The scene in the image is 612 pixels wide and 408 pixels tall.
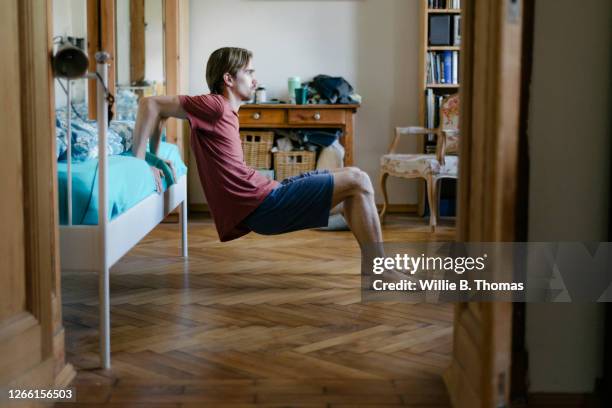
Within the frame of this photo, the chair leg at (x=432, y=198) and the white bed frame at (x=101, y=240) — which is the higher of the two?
the white bed frame at (x=101, y=240)

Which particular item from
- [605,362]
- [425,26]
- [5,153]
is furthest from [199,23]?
Result: [605,362]

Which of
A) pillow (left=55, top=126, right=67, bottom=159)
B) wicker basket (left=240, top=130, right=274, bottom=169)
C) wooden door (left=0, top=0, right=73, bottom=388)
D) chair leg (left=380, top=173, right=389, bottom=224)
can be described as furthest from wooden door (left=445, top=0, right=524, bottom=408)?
wicker basket (left=240, top=130, right=274, bottom=169)

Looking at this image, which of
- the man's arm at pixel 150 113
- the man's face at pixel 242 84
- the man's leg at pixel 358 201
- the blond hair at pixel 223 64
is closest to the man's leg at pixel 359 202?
the man's leg at pixel 358 201

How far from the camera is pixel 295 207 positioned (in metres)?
3.40

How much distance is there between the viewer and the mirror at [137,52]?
500 cm

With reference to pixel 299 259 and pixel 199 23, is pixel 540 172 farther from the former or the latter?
pixel 199 23

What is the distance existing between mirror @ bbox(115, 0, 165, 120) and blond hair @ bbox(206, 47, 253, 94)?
5.18 ft

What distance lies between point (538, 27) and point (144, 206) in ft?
5.74

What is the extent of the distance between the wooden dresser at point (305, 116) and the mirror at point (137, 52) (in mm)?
651

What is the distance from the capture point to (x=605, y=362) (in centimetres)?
202

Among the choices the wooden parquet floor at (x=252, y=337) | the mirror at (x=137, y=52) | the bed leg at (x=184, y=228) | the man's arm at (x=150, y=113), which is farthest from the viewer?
the mirror at (x=137, y=52)

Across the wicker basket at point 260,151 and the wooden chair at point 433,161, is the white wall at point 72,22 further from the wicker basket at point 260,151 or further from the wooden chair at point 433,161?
the wooden chair at point 433,161

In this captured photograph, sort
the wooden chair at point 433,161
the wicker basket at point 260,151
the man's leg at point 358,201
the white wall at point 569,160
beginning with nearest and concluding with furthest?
the white wall at point 569,160 < the man's leg at point 358,201 < the wooden chair at point 433,161 < the wicker basket at point 260,151

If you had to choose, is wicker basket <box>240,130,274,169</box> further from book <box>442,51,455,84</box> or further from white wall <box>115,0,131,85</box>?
book <box>442,51,455,84</box>
